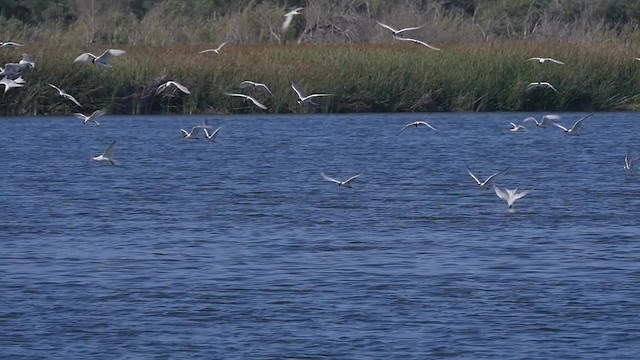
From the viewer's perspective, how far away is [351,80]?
31438mm

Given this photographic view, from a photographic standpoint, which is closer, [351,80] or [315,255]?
[315,255]

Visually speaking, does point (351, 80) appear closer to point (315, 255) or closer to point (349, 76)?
point (349, 76)

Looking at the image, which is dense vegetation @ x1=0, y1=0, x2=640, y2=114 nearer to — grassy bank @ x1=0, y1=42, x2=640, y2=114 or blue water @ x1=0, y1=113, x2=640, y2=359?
grassy bank @ x1=0, y1=42, x2=640, y2=114

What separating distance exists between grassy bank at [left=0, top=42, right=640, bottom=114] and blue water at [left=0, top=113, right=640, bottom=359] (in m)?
4.75

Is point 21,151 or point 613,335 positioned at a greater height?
point 613,335

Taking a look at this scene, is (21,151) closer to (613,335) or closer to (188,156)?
Answer: (188,156)

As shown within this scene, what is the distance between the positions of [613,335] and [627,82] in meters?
21.8

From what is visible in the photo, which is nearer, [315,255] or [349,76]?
[315,255]

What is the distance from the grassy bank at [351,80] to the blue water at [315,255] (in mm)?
4753

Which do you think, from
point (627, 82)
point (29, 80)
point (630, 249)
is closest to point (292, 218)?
point (630, 249)

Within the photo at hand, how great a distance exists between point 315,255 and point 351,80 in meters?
17.0

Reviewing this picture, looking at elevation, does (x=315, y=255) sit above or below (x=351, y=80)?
above

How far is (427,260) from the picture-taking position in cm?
1433

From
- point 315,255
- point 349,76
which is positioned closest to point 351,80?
point 349,76
